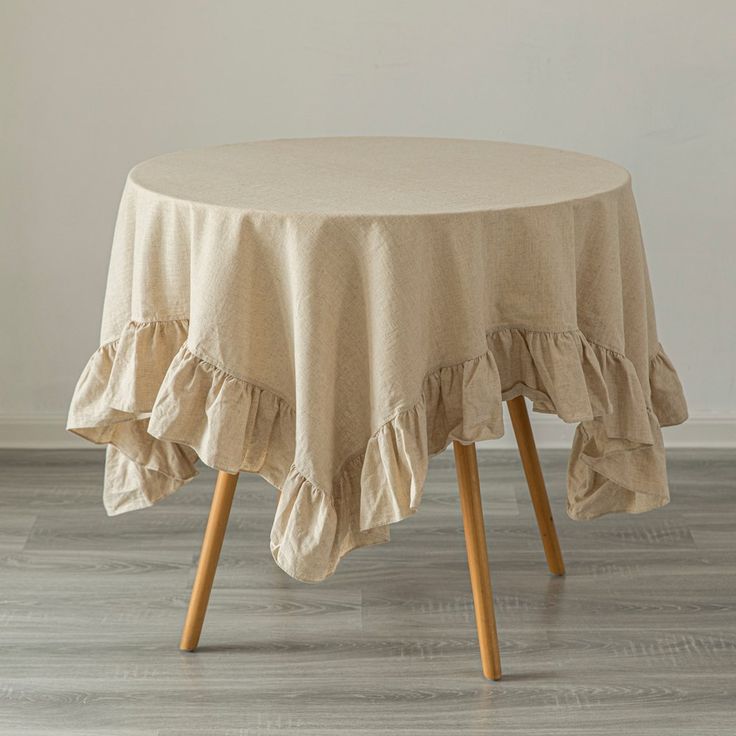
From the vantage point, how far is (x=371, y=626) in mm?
1695

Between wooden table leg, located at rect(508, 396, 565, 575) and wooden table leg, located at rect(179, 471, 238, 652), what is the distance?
46 centimetres

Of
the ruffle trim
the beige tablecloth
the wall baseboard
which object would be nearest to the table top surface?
the beige tablecloth

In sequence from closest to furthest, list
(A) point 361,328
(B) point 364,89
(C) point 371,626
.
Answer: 1. (A) point 361,328
2. (C) point 371,626
3. (B) point 364,89

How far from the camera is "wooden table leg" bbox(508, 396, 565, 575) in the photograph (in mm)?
1742

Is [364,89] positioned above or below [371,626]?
above

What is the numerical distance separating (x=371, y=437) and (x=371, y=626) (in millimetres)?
466

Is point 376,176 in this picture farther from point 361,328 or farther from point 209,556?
point 209,556

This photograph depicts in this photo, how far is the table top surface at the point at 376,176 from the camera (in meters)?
1.35

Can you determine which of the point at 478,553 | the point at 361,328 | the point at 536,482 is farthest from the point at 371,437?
the point at 536,482

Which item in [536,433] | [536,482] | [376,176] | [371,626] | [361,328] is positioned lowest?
[536,433]

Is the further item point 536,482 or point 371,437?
point 536,482

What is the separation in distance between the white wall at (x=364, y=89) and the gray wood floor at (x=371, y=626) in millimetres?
559

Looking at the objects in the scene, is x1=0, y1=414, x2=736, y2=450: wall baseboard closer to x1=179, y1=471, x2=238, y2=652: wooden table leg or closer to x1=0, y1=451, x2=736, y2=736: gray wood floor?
x1=0, y1=451, x2=736, y2=736: gray wood floor

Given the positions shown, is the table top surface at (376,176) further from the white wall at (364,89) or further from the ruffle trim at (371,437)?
the white wall at (364,89)
